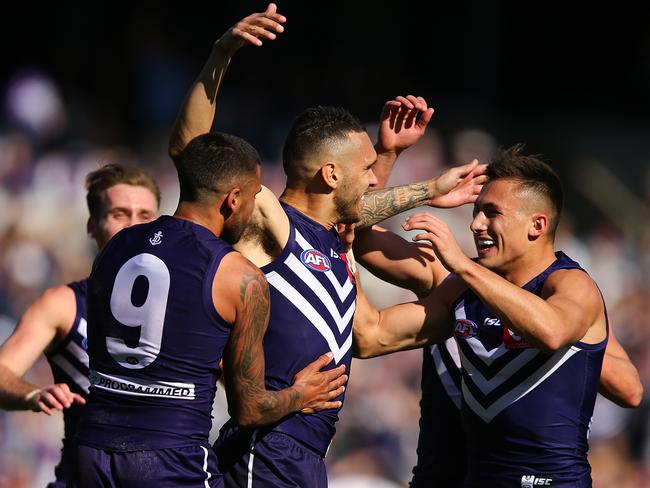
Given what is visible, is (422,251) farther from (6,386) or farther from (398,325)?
(6,386)

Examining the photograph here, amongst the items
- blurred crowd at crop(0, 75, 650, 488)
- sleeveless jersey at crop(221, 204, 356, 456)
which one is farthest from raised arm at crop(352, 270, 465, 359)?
blurred crowd at crop(0, 75, 650, 488)

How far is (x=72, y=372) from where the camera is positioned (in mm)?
6266

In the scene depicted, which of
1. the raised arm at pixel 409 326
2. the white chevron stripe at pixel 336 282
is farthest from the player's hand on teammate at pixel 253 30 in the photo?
the raised arm at pixel 409 326

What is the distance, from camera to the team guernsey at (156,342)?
493cm

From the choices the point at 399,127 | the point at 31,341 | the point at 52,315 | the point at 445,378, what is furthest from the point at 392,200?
the point at 31,341

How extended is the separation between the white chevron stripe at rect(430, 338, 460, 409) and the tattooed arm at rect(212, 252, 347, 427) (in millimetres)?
1406

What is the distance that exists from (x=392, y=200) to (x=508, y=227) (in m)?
0.77

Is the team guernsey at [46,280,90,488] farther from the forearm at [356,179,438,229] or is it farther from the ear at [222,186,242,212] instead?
the forearm at [356,179,438,229]

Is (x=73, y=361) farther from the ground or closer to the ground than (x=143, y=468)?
farther from the ground

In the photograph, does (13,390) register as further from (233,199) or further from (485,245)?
(485,245)

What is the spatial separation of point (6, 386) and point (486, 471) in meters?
2.55

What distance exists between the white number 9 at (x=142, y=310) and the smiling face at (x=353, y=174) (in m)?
1.28

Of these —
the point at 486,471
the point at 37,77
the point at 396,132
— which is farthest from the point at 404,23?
the point at 486,471

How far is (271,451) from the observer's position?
17.9 feet
